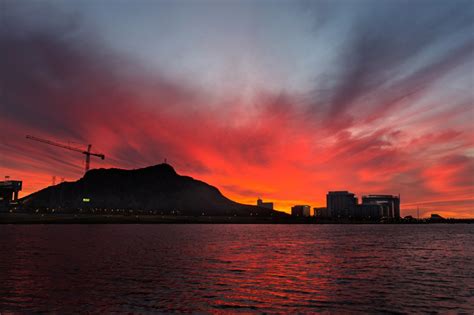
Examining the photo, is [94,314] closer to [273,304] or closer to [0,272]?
[273,304]

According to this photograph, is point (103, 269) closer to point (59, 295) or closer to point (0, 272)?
point (0, 272)

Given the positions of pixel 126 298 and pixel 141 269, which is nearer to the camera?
pixel 126 298

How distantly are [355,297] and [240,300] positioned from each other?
1283 cm

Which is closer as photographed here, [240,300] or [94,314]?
[94,314]

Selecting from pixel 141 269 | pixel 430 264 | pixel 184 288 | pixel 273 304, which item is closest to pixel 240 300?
pixel 273 304

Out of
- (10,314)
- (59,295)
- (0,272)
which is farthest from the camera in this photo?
(0,272)

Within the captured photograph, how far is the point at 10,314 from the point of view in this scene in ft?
106

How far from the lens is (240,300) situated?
38.6 metres

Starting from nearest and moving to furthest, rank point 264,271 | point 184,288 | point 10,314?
point 10,314 → point 184,288 → point 264,271

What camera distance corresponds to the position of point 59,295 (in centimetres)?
4047

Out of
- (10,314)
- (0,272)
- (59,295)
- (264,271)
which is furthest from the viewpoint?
(264,271)

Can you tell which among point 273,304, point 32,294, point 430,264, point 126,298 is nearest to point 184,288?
point 126,298

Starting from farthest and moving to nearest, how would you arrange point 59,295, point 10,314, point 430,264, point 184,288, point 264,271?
point 430,264, point 264,271, point 184,288, point 59,295, point 10,314

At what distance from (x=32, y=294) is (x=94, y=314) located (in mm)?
12779
